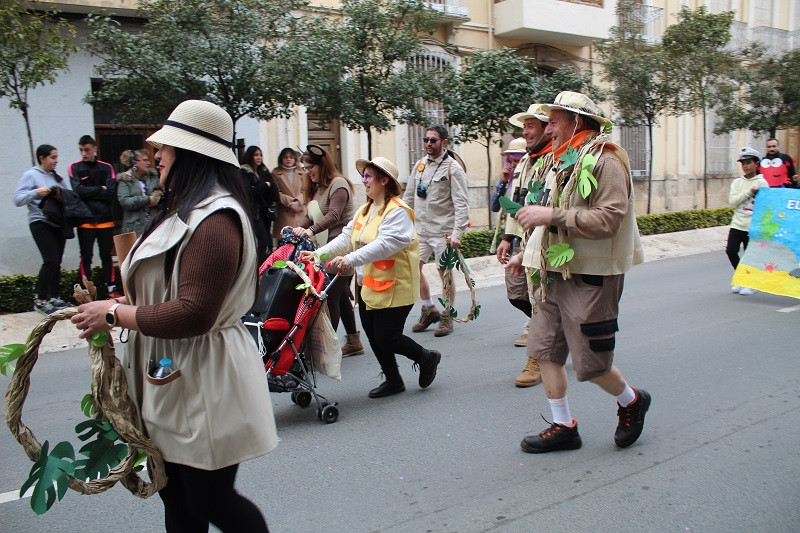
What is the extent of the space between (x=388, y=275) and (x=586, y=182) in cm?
175

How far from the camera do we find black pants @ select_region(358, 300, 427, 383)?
5316 millimetres

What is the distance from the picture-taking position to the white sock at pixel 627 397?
4.39 meters

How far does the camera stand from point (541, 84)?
13.5 m

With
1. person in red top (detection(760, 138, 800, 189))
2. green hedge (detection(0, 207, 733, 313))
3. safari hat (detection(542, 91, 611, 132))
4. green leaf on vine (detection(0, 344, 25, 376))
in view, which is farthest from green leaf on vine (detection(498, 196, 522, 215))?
person in red top (detection(760, 138, 800, 189))

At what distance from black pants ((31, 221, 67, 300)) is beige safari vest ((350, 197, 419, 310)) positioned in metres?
4.74

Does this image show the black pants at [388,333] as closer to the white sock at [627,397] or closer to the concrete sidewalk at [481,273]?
the white sock at [627,397]

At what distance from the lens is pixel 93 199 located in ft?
29.2

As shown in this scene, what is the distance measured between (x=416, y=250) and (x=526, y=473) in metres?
1.91

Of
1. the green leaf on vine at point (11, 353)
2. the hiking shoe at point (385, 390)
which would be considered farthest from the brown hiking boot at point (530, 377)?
the green leaf on vine at point (11, 353)

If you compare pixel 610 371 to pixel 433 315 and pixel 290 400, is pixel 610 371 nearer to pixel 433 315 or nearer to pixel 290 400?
pixel 290 400

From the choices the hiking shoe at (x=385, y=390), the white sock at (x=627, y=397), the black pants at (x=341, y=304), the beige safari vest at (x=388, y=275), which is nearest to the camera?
the white sock at (x=627, y=397)

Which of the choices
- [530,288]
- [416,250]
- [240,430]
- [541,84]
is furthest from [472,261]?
[240,430]

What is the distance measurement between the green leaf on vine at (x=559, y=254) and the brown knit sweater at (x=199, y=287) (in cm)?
218

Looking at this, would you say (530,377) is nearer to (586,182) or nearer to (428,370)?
(428,370)
